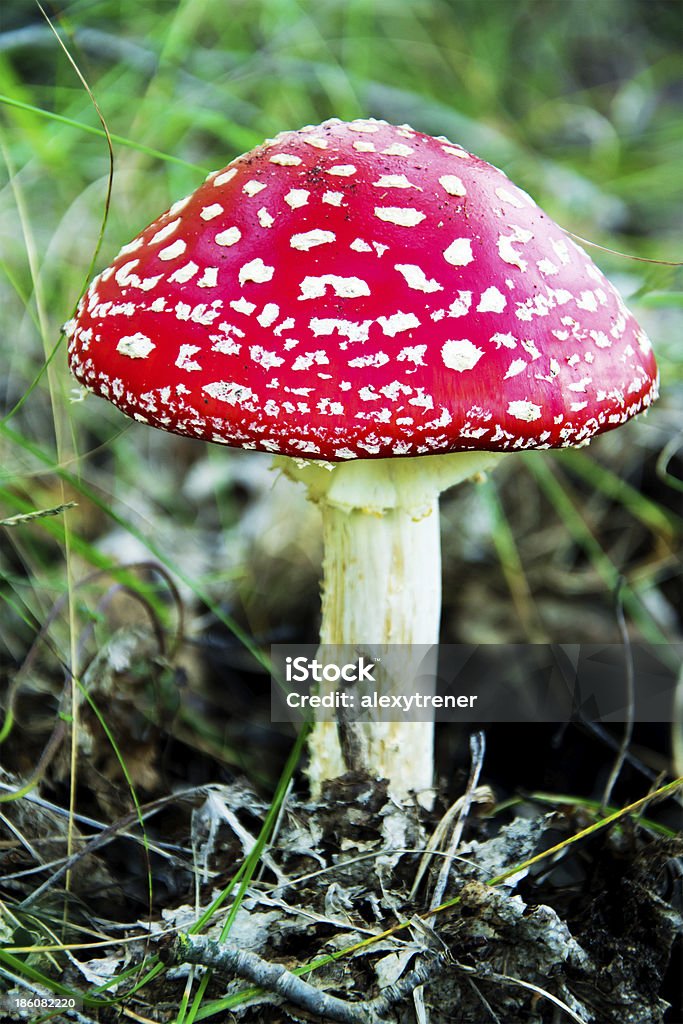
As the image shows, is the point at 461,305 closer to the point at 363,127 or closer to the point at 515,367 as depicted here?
the point at 515,367

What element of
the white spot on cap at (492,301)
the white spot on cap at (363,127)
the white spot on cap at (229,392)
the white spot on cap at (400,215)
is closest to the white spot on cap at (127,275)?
the white spot on cap at (229,392)

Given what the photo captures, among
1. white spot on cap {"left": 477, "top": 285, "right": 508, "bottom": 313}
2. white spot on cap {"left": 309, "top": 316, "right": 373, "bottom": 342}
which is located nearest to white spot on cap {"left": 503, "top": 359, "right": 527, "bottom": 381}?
→ white spot on cap {"left": 477, "top": 285, "right": 508, "bottom": 313}

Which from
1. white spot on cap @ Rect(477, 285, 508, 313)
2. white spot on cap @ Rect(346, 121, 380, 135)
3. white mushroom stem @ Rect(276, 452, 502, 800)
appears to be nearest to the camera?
white spot on cap @ Rect(477, 285, 508, 313)

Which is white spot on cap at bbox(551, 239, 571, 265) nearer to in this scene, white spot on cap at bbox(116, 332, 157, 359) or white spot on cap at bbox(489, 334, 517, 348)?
white spot on cap at bbox(489, 334, 517, 348)

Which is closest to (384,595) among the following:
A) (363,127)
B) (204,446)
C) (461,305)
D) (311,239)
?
(461,305)

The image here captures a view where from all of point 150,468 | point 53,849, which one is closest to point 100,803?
point 53,849

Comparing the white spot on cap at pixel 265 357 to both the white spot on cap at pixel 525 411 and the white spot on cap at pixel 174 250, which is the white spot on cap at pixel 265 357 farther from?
the white spot on cap at pixel 525 411

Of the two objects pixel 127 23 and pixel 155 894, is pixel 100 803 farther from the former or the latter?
pixel 127 23
